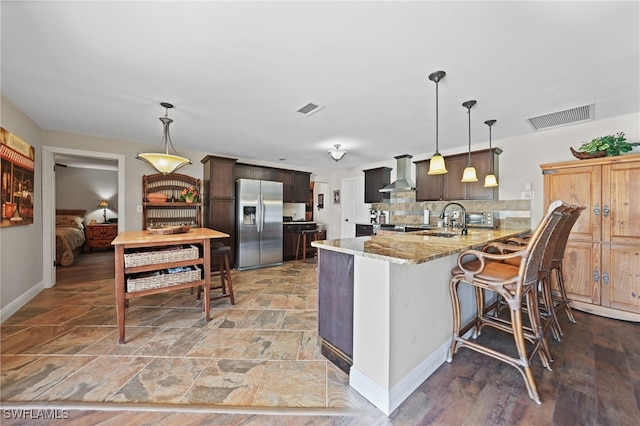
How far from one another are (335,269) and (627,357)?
2393 mm

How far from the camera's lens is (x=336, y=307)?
185cm

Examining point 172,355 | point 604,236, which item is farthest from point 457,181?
point 172,355

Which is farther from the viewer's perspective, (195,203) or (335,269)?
(195,203)

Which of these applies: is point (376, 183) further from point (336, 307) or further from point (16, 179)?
point (16, 179)

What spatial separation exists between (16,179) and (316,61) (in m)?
3.46

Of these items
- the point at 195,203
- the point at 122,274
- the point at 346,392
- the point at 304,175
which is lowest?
the point at 346,392

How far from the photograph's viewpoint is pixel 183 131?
3611mm

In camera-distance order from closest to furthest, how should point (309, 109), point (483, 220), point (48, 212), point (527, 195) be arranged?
point (309, 109) < point (48, 212) < point (527, 195) < point (483, 220)

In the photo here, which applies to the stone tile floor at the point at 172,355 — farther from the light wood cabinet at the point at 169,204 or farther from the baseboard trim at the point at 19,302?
the light wood cabinet at the point at 169,204

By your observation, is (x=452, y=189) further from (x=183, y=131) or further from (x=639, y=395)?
(x=183, y=131)

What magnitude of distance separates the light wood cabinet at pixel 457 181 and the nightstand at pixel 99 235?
769 cm

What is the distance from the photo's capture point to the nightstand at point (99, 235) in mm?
6332

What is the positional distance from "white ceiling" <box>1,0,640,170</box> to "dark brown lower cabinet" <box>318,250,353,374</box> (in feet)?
4.94

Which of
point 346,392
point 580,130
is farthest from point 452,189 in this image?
point 346,392
